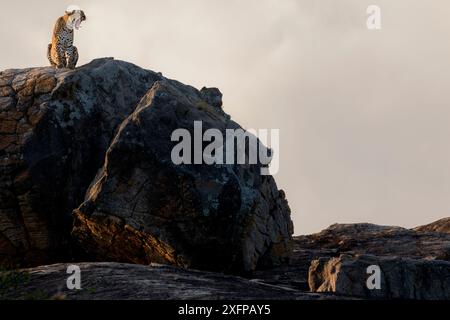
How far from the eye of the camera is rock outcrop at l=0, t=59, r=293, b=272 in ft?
78.3

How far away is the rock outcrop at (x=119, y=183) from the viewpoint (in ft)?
78.3

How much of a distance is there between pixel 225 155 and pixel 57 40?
9.84 m

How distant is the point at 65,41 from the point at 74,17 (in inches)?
73.9

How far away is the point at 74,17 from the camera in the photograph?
32.4m

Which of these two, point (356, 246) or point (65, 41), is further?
point (356, 246)

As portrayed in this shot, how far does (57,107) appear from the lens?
88.0 feet

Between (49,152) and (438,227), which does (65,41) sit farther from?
(438,227)

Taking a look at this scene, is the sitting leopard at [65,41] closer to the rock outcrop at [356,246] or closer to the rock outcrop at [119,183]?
the rock outcrop at [119,183]

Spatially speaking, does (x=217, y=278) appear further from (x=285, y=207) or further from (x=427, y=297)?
(x=285, y=207)

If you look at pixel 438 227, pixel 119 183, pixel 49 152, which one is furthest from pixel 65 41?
pixel 438 227

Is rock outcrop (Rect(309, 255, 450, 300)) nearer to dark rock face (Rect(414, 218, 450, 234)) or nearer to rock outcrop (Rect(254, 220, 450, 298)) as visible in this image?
rock outcrop (Rect(254, 220, 450, 298))

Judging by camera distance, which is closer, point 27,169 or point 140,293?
point 140,293

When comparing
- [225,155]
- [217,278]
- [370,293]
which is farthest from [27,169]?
[370,293]

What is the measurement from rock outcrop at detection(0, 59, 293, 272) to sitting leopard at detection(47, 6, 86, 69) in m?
1.43
